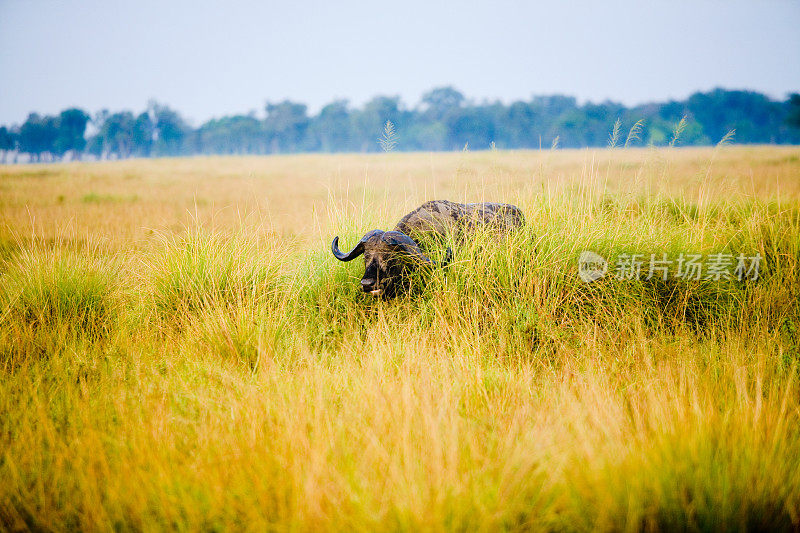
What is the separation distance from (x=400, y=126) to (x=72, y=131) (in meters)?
56.2

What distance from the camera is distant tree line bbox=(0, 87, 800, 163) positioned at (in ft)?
227

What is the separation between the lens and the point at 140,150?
8094 centimetres

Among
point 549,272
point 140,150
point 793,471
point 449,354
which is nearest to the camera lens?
point 793,471

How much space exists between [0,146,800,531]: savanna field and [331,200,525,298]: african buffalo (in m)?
0.24

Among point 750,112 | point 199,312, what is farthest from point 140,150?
point 750,112

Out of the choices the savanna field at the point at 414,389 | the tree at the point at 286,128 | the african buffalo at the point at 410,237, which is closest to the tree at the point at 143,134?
the tree at the point at 286,128

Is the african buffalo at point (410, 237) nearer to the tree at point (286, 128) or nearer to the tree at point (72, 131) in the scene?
the tree at point (286, 128)

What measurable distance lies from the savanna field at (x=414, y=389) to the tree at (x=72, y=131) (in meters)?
88.0

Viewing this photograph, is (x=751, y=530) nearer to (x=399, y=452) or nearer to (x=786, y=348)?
(x=399, y=452)

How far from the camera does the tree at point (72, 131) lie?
236 feet

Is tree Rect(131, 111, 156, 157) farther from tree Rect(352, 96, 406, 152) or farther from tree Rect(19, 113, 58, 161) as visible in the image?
tree Rect(352, 96, 406, 152)

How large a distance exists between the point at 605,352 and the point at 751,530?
1855mm

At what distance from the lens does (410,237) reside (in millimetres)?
4641

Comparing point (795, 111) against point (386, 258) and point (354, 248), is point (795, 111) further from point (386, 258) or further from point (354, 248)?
point (354, 248)
